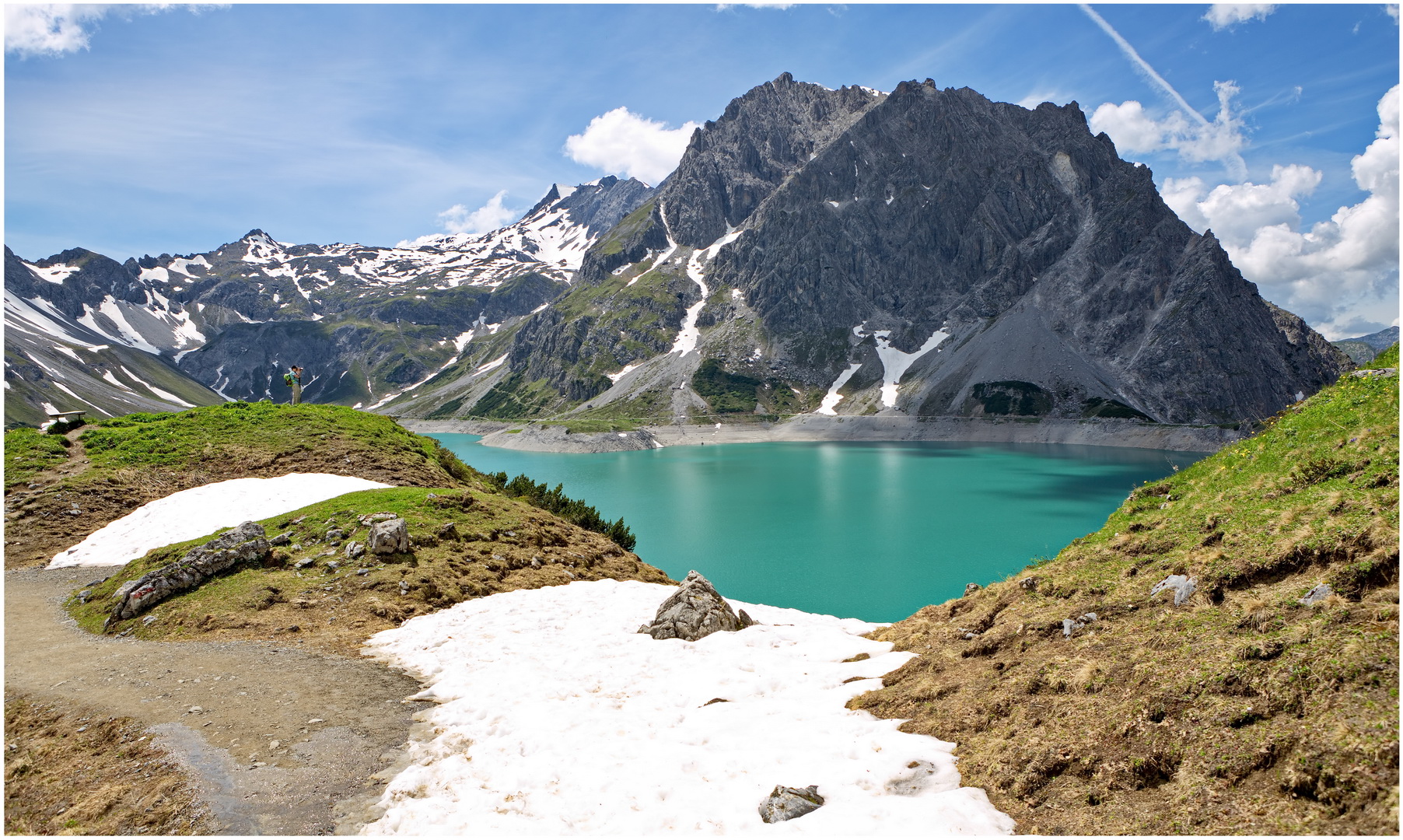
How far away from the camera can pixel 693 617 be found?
16375mm

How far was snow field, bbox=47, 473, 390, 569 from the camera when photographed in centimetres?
2358

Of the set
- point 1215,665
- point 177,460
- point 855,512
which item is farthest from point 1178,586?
point 855,512

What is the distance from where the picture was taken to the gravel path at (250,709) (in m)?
8.84

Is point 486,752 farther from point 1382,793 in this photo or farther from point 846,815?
point 1382,793

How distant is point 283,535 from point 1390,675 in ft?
82.8

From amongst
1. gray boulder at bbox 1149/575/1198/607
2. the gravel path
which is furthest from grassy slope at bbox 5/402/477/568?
gray boulder at bbox 1149/575/1198/607

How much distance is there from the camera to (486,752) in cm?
1026

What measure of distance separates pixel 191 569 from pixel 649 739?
1566cm

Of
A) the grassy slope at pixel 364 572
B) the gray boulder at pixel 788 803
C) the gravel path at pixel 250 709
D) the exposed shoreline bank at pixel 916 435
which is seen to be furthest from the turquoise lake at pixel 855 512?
the gravel path at pixel 250 709

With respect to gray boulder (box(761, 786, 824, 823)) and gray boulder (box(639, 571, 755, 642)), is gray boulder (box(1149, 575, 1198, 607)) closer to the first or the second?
gray boulder (box(761, 786, 824, 823))

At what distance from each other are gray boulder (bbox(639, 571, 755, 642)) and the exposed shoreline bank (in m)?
147

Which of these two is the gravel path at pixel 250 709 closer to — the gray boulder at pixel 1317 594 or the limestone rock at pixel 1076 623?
the limestone rock at pixel 1076 623

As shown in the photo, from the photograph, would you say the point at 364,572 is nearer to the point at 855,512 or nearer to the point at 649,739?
the point at 649,739

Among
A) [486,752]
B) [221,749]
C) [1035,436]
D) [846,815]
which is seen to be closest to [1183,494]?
[846,815]
